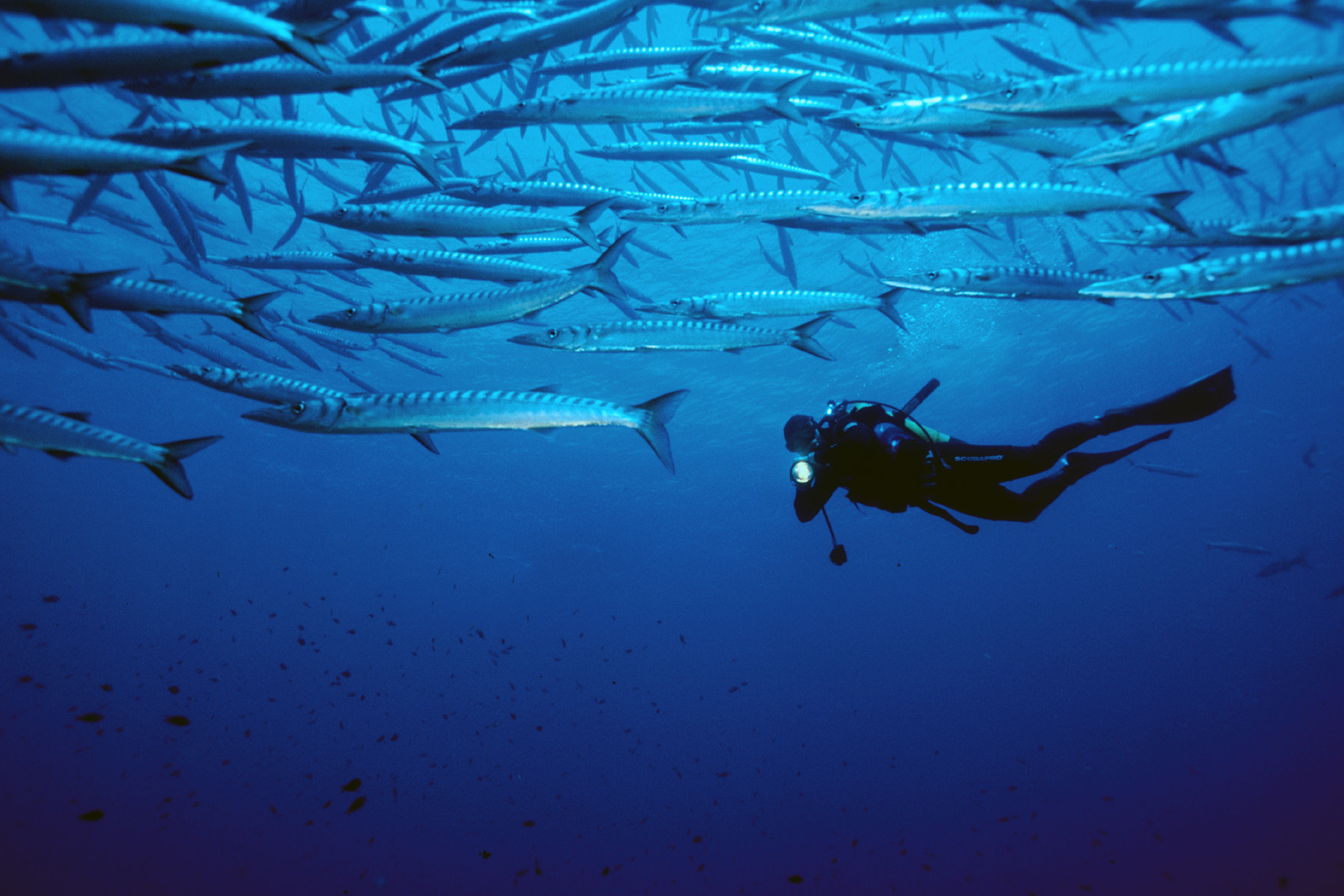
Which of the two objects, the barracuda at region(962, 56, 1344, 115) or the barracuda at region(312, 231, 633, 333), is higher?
the barracuda at region(962, 56, 1344, 115)

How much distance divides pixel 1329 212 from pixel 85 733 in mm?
35878

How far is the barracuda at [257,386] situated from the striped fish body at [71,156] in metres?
1.16

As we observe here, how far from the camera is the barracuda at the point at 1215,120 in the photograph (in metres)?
2.45

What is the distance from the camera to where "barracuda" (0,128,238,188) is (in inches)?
96.7

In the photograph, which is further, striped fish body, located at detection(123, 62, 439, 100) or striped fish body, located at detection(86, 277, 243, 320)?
striped fish body, located at detection(86, 277, 243, 320)

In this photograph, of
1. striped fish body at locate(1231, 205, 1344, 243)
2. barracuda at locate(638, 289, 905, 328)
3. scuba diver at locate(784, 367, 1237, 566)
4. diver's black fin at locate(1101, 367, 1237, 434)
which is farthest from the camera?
diver's black fin at locate(1101, 367, 1237, 434)

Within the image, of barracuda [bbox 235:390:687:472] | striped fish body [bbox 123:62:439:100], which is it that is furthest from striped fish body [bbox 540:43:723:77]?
barracuda [bbox 235:390:687:472]

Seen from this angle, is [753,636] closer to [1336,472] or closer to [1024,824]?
[1024,824]

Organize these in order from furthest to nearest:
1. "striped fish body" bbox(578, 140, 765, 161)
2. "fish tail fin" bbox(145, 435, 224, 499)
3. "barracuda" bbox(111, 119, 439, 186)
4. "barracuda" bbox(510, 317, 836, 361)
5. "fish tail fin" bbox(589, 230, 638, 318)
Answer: "striped fish body" bbox(578, 140, 765, 161) < "barracuda" bbox(510, 317, 836, 361) < "fish tail fin" bbox(589, 230, 638, 318) < "barracuda" bbox(111, 119, 439, 186) < "fish tail fin" bbox(145, 435, 224, 499)

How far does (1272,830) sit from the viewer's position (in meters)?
15.6

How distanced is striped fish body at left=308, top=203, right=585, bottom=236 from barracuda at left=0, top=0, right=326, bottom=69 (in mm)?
1575

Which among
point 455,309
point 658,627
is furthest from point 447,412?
point 658,627

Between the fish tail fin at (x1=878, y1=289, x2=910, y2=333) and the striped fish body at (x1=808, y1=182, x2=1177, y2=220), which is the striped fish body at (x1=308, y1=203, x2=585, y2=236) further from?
the fish tail fin at (x1=878, y1=289, x2=910, y2=333)

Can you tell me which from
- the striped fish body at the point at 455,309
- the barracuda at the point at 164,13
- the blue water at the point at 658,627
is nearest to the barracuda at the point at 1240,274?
the striped fish body at the point at 455,309
